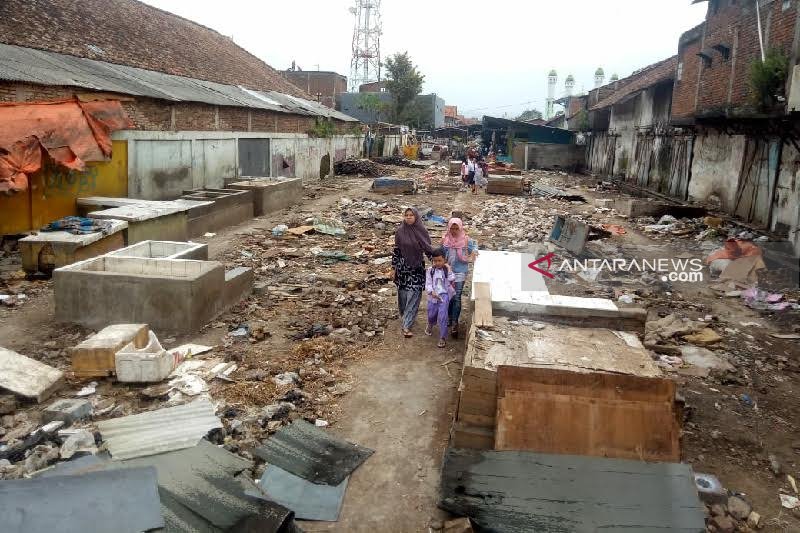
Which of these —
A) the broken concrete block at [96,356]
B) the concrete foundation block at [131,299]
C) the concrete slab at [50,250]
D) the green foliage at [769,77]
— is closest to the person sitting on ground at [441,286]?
the concrete foundation block at [131,299]

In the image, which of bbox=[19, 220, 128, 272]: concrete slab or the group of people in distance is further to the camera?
bbox=[19, 220, 128, 272]: concrete slab

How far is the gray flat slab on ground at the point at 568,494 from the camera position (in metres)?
3.43

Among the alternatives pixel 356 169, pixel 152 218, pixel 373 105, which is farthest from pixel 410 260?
pixel 373 105

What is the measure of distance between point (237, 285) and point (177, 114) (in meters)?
9.17

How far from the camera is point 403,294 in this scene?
22.8ft

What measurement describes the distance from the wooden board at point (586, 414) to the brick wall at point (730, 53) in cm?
1211

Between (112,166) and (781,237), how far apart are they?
14.1 meters

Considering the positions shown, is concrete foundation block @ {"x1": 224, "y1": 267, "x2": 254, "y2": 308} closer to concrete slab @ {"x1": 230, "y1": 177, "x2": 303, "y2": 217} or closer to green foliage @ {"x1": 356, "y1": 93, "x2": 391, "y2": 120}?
concrete slab @ {"x1": 230, "y1": 177, "x2": 303, "y2": 217}

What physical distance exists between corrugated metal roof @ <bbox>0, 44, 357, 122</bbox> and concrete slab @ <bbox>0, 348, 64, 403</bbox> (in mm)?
6973

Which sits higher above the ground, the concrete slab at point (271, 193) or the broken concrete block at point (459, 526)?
the concrete slab at point (271, 193)

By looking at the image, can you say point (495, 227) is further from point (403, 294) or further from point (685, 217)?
point (403, 294)

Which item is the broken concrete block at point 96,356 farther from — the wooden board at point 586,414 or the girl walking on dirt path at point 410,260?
the wooden board at point 586,414

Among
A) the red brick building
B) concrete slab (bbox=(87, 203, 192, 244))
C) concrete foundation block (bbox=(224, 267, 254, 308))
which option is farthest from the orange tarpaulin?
concrete foundation block (bbox=(224, 267, 254, 308))

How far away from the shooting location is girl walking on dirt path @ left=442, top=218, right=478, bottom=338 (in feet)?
22.0
